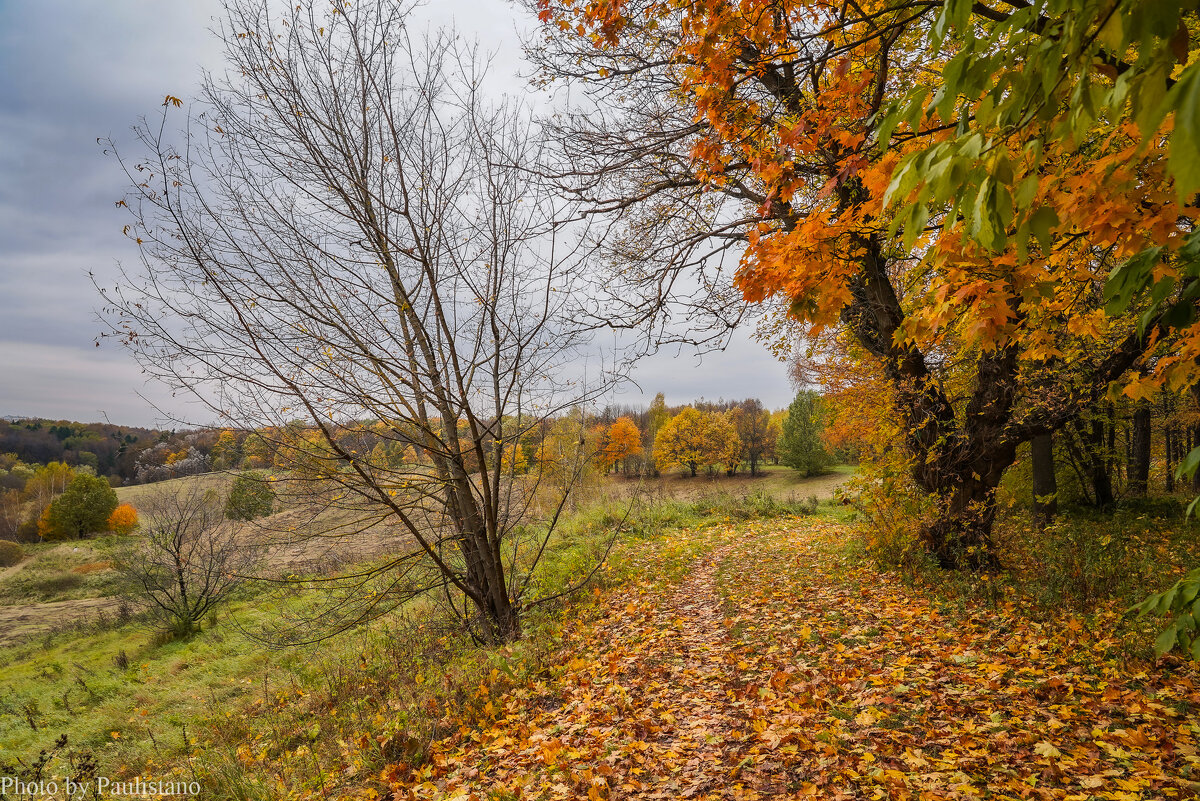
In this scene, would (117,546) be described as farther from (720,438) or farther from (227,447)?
(720,438)

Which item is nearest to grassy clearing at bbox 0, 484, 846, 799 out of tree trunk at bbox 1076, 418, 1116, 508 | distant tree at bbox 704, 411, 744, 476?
tree trunk at bbox 1076, 418, 1116, 508

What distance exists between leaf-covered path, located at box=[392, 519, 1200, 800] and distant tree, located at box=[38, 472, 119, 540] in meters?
51.6

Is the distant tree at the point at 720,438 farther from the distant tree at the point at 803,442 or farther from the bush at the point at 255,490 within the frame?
the bush at the point at 255,490

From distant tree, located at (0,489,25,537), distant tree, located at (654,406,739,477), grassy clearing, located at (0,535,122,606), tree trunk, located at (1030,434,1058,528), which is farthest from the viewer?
distant tree, located at (654,406,739,477)

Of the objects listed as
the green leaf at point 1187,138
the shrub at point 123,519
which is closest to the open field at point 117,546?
the shrub at point 123,519

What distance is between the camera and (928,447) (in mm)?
7086

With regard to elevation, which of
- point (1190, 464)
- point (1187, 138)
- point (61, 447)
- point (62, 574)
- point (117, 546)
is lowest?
point (62, 574)

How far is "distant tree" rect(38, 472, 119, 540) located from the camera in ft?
129

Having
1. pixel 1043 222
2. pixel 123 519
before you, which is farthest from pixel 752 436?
pixel 123 519

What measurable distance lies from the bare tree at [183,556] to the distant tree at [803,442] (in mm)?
34388

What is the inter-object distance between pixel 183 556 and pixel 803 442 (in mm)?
37252

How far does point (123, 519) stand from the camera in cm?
4197

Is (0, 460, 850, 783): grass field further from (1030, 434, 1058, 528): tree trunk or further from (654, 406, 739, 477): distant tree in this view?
(654, 406, 739, 477): distant tree

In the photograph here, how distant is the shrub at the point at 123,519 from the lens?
40.7 meters
